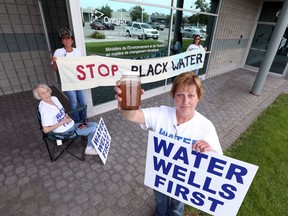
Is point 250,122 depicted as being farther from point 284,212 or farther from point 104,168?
point 104,168

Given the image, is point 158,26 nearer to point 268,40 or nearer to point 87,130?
point 87,130

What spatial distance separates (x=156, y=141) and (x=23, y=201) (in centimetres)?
222

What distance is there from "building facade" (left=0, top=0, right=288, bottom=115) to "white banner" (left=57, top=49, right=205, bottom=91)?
1.39 feet

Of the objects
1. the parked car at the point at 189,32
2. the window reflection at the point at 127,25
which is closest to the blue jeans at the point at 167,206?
the window reflection at the point at 127,25

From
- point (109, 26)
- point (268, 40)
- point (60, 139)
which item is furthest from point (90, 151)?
point (268, 40)

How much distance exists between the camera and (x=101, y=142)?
3.02 meters

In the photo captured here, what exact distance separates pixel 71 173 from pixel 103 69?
2.10 meters

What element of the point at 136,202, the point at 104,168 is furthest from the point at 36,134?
the point at 136,202

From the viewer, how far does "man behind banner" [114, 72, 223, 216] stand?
1354 mm

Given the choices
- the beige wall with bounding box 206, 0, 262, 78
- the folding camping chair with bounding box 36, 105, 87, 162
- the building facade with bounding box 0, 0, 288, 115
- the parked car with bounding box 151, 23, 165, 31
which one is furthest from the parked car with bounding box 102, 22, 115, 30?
the beige wall with bounding box 206, 0, 262, 78

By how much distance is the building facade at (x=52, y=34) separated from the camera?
4.04 metres

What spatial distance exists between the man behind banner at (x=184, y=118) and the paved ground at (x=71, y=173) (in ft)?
4.92

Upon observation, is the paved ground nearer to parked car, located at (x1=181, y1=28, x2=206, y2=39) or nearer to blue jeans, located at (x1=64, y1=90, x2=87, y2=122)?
blue jeans, located at (x1=64, y1=90, x2=87, y2=122)

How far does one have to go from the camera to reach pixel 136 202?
8.04ft
